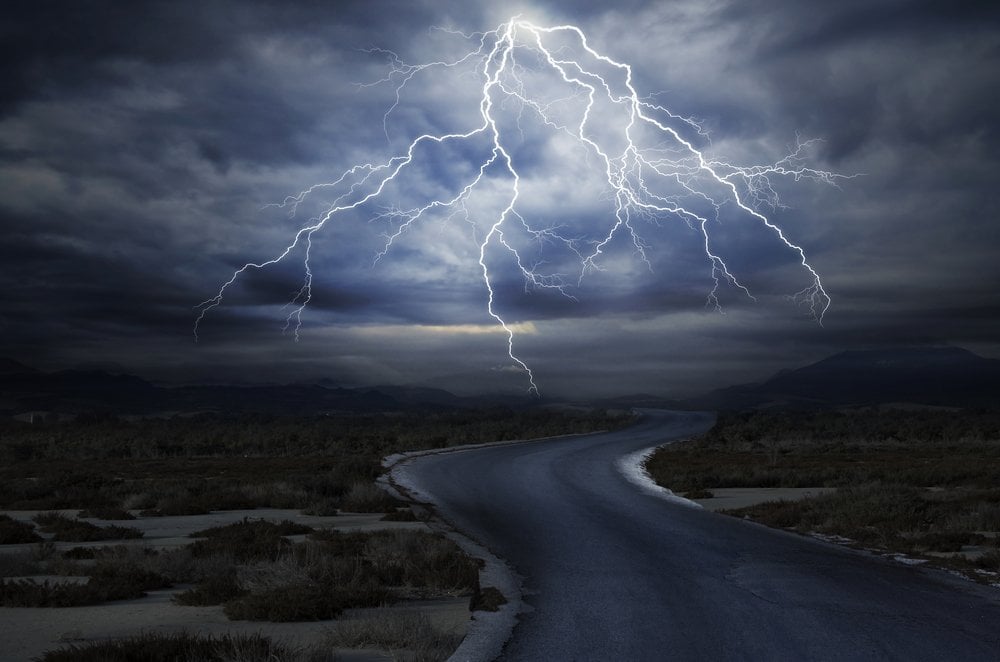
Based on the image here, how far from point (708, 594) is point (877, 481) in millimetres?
15875

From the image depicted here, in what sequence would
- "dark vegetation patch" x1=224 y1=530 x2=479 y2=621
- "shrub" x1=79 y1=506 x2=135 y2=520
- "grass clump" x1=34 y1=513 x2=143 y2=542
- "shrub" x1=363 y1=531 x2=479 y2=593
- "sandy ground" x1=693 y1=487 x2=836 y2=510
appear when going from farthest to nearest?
"sandy ground" x1=693 y1=487 x2=836 y2=510, "shrub" x1=79 y1=506 x2=135 y2=520, "grass clump" x1=34 y1=513 x2=143 y2=542, "shrub" x1=363 y1=531 x2=479 y2=593, "dark vegetation patch" x1=224 y1=530 x2=479 y2=621

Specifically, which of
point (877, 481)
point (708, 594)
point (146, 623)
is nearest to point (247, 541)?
point (146, 623)

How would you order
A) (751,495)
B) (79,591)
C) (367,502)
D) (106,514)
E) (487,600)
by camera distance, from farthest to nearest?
(751,495) < (367,502) < (106,514) < (79,591) < (487,600)

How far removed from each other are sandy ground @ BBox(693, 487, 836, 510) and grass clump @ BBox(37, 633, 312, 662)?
48.7 ft

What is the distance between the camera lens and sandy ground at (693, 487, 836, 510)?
2139 centimetres

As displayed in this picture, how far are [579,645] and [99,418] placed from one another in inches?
3853

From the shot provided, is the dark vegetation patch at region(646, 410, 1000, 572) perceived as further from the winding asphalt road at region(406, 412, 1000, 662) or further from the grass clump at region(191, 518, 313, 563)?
the grass clump at region(191, 518, 313, 563)

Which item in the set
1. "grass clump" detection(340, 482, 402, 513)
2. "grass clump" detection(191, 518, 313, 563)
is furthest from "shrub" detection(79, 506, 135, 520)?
"grass clump" detection(340, 482, 402, 513)

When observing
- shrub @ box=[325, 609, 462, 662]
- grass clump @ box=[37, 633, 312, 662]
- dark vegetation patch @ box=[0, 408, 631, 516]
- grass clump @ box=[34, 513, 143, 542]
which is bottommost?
dark vegetation patch @ box=[0, 408, 631, 516]

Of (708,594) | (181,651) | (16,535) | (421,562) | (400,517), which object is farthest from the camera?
(400,517)

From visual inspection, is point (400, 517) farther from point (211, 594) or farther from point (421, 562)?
point (211, 594)

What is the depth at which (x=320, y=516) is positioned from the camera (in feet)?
63.5

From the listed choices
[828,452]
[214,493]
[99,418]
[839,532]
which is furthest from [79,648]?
[99,418]

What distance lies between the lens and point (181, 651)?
6.96 m
